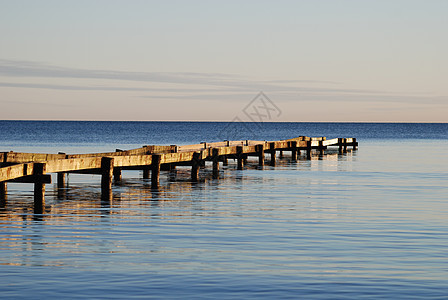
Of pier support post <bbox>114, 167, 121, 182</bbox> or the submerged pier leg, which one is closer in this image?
the submerged pier leg

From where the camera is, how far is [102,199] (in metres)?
23.3

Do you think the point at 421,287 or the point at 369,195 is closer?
the point at 421,287

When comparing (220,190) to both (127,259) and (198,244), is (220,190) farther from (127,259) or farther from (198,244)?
(127,259)

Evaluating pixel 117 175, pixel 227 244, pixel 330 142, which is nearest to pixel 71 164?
pixel 227 244

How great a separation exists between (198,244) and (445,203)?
1109cm

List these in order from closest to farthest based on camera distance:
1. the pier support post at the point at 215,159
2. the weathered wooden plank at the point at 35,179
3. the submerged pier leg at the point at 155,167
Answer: the weathered wooden plank at the point at 35,179, the submerged pier leg at the point at 155,167, the pier support post at the point at 215,159

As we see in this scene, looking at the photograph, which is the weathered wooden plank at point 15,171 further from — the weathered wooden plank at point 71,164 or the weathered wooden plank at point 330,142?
the weathered wooden plank at point 330,142

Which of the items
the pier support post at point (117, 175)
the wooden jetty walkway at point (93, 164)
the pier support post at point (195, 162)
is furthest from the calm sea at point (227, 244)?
the pier support post at point (117, 175)

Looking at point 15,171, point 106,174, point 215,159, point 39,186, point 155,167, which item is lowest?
point 39,186

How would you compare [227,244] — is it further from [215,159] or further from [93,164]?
[215,159]

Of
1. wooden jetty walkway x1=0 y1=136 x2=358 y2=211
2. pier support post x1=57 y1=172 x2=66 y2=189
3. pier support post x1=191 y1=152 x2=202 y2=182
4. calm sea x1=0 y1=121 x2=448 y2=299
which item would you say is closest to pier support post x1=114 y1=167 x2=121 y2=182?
wooden jetty walkway x1=0 y1=136 x2=358 y2=211

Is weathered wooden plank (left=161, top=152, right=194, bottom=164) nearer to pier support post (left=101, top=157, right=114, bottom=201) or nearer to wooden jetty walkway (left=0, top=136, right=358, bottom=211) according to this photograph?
wooden jetty walkway (left=0, top=136, right=358, bottom=211)

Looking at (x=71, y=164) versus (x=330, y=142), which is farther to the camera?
(x=330, y=142)

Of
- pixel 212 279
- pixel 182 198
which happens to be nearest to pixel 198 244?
pixel 212 279
